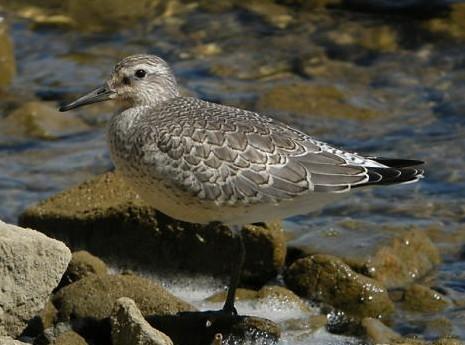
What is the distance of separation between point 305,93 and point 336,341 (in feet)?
17.5

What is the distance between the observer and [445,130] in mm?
11039

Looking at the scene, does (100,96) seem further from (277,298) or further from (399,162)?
(399,162)

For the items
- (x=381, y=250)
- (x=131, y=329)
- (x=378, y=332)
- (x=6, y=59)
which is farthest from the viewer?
(x=6, y=59)

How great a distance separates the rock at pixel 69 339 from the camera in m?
6.20

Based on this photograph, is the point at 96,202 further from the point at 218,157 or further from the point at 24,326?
the point at 24,326

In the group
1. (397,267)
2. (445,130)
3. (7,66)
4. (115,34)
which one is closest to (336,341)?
(397,267)

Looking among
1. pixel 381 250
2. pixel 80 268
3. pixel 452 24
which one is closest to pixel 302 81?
pixel 452 24

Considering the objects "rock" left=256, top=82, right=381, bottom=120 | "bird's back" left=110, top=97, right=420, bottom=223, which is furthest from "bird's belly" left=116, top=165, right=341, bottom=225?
"rock" left=256, top=82, right=381, bottom=120

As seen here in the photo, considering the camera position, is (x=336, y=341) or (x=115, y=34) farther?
(x=115, y=34)

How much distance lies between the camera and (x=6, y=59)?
1299 centimetres

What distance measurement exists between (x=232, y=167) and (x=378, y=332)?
54.2 inches

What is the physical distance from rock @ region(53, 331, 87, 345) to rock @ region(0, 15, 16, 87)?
272 inches

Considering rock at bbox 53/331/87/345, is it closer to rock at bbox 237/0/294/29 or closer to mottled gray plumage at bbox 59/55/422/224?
mottled gray plumage at bbox 59/55/422/224

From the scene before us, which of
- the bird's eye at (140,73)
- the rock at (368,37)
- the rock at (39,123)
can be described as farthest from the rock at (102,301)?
the rock at (368,37)
